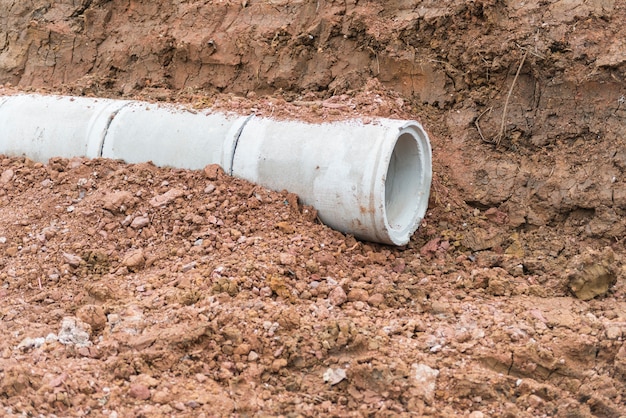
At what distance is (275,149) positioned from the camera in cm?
518

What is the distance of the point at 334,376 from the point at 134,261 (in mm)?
1701

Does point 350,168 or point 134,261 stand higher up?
point 350,168

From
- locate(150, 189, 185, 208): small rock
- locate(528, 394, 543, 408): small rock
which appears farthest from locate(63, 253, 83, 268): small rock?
locate(528, 394, 543, 408): small rock

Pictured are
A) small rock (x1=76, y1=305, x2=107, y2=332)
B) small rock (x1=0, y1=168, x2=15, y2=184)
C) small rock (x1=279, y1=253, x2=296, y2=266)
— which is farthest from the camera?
small rock (x1=0, y1=168, x2=15, y2=184)

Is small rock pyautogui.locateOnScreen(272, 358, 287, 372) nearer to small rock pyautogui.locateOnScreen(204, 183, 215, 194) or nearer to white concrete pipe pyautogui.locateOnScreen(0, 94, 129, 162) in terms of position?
small rock pyautogui.locateOnScreen(204, 183, 215, 194)

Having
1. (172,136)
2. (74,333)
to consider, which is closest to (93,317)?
(74,333)

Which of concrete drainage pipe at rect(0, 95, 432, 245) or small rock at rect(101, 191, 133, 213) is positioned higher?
concrete drainage pipe at rect(0, 95, 432, 245)

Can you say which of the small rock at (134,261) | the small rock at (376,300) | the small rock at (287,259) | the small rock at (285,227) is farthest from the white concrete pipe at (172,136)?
the small rock at (376,300)

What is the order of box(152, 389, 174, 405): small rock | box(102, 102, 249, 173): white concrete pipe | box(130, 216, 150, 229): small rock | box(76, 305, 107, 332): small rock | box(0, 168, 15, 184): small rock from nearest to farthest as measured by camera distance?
box(152, 389, 174, 405): small rock → box(76, 305, 107, 332): small rock → box(130, 216, 150, 229): small rock → box(102, 102, 249, 173): white concrete pipe → box(0, 168, 15, 184): small rock

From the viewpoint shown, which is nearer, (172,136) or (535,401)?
(535,401)

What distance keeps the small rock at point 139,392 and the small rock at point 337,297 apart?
1.24 meters

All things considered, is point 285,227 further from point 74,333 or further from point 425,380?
point 425,380

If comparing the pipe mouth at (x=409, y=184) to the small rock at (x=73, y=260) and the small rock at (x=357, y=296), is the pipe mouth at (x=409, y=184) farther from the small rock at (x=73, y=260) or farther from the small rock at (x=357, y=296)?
the small rock at (x=73, y=260)

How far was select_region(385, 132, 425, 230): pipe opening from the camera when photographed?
5242 mm
